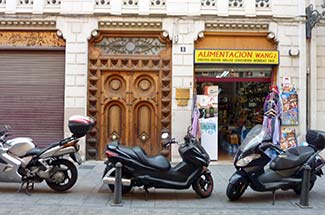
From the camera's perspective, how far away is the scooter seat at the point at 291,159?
6156mm

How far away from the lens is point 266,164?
6.13 meters

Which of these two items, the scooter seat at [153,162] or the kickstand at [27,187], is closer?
the scooter seat at [153,162]

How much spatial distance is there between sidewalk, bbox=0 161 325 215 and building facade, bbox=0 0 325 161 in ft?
10.5

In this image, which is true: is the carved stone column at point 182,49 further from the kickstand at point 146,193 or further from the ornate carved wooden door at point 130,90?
the kickstand at point 146,193

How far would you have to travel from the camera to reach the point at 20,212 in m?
5.38

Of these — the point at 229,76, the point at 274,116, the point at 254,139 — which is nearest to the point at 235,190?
the point at 254,139

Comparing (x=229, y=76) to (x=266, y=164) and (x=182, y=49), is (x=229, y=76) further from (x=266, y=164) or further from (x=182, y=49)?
(x=266, y=164)

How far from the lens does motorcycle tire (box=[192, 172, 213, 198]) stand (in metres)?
6.34

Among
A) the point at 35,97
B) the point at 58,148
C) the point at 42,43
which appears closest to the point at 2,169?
the point at 58,148

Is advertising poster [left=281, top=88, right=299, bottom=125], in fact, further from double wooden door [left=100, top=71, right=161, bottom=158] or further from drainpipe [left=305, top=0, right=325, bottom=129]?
double wooden door [left=100, top=71, right=161, bottom=158]

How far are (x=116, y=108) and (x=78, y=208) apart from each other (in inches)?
193

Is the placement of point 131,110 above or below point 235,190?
above

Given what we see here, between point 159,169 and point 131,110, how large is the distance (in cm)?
416

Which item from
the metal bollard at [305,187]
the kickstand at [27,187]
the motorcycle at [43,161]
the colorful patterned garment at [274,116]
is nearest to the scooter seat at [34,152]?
the motorcycle at [43,161]
